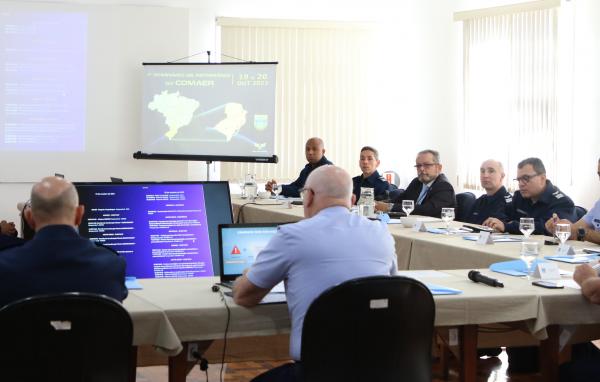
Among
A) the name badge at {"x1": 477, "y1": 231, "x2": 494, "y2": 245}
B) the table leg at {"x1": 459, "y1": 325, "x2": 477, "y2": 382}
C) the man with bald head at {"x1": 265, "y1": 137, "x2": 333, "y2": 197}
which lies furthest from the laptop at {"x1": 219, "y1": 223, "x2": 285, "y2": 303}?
the man with bald head at {"x1": 265, "y1": 137, "x2": 333, "y2": 197}

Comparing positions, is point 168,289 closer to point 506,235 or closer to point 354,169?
point 506,235

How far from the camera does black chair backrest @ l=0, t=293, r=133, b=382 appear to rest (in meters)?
1.82

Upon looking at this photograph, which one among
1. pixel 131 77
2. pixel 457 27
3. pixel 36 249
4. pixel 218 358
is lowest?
pixel 218 358

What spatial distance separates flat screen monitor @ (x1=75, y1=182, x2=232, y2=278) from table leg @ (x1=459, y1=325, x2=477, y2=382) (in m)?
1.54

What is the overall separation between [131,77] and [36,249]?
22.0ft

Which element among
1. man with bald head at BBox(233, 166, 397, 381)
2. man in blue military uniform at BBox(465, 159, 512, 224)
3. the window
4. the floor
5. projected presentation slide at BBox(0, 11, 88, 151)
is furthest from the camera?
projected presentation slide at BBox(0, 11, 88, 151)

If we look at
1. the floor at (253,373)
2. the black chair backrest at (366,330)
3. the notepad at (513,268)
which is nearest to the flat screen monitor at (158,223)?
the floor at (253,373)

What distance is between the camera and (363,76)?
8.81 meters

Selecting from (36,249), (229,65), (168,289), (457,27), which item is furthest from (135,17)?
(36,249)

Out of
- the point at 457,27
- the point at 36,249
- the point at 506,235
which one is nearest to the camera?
the point at 36,249

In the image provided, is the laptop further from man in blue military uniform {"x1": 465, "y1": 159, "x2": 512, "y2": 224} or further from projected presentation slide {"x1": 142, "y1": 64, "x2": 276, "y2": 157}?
projected presentation slide {"x1": 142, "y1": 64, "x2": 276, "y2": 157}

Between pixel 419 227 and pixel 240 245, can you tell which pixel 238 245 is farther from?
pixel 419 227

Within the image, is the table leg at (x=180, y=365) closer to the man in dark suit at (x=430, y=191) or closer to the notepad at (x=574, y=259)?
the notepad at (x=574, y=259)

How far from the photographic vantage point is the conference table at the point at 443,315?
2.39 meters
